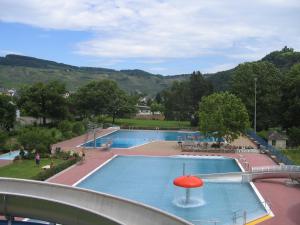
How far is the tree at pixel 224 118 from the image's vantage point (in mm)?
37094

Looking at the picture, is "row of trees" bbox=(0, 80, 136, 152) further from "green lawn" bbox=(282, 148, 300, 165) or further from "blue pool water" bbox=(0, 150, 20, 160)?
"green lawn" bbox=(282, 148, 300, 165)

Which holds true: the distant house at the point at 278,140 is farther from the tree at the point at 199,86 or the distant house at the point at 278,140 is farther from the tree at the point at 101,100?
the tree at the point at 199,86

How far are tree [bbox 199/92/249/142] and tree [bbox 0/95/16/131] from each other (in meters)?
19.1

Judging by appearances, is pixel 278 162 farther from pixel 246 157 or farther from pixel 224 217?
pixel 224 217

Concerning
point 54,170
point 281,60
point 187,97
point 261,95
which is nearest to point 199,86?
point 187,97

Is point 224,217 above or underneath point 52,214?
underneath

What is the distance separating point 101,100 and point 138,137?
42.7 feet

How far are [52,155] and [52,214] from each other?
20.4 meters

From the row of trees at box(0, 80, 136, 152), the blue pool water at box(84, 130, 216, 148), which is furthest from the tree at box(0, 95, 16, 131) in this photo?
the blue pool water at box(84, 130, 216, 148)

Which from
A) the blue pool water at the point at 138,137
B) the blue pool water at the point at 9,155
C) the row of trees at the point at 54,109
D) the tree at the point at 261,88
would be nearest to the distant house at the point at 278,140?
the blue pool water at the point at 138,137

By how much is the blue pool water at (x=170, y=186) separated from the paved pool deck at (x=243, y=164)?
66cm

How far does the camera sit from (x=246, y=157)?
33.5m

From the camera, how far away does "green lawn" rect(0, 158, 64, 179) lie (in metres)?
24.5

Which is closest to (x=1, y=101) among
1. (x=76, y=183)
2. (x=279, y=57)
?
(x=76, y=183)
